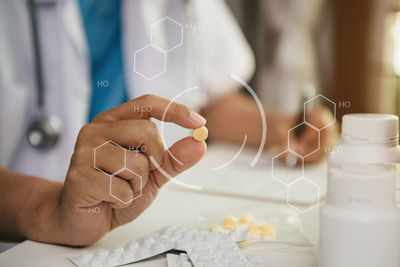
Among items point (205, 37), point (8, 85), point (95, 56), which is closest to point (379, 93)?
point (205, 37)

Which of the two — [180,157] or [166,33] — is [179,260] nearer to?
[180,157]

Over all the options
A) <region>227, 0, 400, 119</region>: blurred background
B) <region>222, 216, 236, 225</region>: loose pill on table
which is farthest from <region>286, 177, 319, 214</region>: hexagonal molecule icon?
<region>227, 0, 400, 119</region>: blurred background

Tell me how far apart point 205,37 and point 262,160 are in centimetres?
32

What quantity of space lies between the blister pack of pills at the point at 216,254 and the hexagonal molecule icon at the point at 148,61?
0.25 meters

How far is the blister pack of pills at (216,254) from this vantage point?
432 millimetres

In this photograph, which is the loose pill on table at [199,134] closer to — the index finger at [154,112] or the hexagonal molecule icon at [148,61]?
the index finger at [154,112]

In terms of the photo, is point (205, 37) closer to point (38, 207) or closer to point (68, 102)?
point (68, 102)

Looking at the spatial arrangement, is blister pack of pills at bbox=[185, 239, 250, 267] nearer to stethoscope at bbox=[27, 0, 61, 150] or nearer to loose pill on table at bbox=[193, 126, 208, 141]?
loose pill on table at bbox=[193, 126, 208, 141]

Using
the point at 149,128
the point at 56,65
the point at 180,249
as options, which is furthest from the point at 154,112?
the point at 56,65

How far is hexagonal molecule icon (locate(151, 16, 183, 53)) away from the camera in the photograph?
26.4 inches

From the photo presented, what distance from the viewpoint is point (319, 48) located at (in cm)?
171

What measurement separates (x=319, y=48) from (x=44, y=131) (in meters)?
1.29

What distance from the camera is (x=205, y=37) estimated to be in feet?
3.42

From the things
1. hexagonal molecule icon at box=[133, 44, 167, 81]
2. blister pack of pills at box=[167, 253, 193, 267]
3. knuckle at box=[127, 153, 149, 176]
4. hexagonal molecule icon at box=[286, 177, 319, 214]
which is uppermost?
hexagonal molecule icon at box=[133, 44, 167, 81]
